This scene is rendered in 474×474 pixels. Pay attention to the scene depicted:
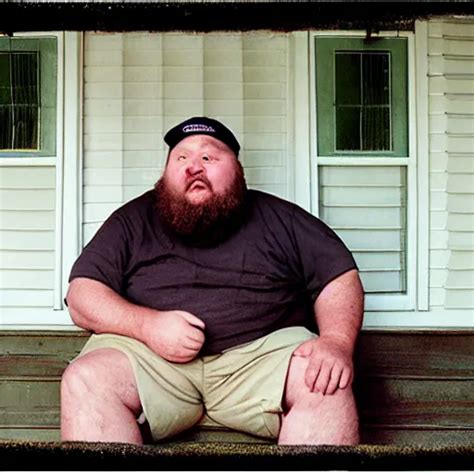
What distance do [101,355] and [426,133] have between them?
1.69 meters

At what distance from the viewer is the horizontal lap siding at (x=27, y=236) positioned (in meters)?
3.33

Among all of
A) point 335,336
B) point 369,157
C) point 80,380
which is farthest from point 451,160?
point 80,380

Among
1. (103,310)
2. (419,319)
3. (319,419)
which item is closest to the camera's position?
(319,419)

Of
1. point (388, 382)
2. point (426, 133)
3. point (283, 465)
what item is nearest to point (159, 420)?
point (283, 465)

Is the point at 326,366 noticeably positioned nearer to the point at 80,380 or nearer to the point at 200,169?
the point at 80,380

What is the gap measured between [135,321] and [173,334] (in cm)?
12

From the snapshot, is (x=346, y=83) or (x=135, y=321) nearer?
(x=135, y=321)

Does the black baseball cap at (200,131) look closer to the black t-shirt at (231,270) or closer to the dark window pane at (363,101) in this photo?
the black t-shirt at (231,270)

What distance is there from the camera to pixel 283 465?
1.43m

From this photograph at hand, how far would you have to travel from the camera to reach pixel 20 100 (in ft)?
10.9

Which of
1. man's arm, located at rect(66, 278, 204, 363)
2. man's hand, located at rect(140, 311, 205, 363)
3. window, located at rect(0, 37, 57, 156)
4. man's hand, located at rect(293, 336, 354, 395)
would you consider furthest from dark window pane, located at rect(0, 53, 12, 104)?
man's hand, located at rect(293, 336, 354, 395)

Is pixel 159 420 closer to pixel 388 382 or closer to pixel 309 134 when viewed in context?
pixel 388 382

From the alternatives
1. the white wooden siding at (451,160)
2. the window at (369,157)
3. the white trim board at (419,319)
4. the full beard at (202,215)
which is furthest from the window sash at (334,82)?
the full beard at (202,215)

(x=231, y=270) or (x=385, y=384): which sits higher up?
(x=231, y=270)
